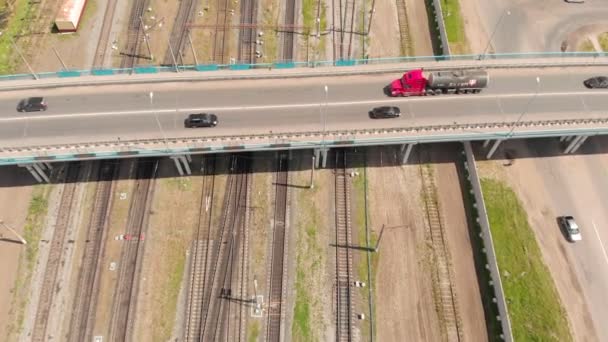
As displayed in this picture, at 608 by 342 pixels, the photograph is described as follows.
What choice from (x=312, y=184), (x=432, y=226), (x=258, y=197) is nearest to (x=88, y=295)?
(x=258, y=197)

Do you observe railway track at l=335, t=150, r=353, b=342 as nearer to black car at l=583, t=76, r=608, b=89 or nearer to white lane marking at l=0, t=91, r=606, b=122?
white lane marking at l=0, t=91, r=606, b=122

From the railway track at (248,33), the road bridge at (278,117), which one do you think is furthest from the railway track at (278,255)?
the railway track at (248,33)

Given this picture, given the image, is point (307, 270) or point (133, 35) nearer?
point (307, 270)

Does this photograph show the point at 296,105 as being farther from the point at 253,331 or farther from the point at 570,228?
the point at 570,228

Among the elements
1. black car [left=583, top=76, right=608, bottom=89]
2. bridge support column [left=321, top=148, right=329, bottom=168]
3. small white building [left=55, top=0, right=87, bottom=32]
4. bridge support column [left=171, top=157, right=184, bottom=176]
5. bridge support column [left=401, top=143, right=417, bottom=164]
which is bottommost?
bridge support column [left=171, top=157, right=184, bottom=176]

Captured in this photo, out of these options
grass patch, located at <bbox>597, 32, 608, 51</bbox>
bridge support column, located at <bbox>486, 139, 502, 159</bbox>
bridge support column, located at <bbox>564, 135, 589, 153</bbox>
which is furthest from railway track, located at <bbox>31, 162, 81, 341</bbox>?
grass patch, located at <bbox>597, 32, 608, 51</bbox>

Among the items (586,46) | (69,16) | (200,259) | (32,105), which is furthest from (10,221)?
(586,46)

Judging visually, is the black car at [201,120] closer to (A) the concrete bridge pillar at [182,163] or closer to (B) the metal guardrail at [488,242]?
(A) the concrete bridge pillar at [182,163]
